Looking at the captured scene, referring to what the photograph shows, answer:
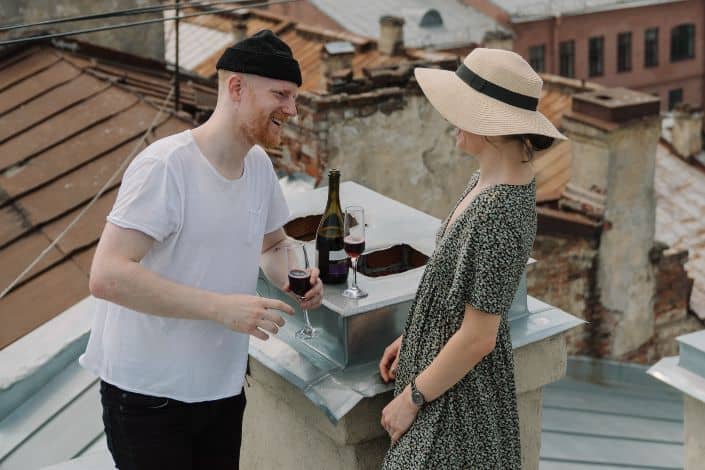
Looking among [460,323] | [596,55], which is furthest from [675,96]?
[460,323]

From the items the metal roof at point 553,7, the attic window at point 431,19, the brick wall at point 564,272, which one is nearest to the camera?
the brick wall at point 564,272

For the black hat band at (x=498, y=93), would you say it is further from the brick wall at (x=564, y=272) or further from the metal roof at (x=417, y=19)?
the metal roof at (x=417, y=19)

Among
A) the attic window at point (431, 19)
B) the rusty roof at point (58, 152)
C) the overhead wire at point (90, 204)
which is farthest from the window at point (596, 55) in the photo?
the overhead wire at point (90, 204)

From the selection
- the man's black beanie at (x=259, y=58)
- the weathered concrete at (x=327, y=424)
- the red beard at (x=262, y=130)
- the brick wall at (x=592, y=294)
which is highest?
the man's black beanie at (x=259, y=58)

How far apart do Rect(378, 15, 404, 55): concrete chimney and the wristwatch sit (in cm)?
1443

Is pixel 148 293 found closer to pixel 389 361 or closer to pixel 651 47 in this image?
pixel 389 361

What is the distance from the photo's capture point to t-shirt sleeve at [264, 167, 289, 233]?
2.85 metres

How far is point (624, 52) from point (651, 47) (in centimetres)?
116

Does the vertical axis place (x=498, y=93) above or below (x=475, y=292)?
above

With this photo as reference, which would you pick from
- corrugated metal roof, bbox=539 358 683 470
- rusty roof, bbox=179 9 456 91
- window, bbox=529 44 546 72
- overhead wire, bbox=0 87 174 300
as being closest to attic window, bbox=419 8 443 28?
window, bbox=529 44 546 72

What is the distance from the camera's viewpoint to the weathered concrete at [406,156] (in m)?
9.69

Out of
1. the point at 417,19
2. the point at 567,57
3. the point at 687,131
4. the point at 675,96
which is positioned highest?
the point at 417,19

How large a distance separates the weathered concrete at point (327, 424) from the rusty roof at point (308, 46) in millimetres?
11262

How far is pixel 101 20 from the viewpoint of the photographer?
10703mm
